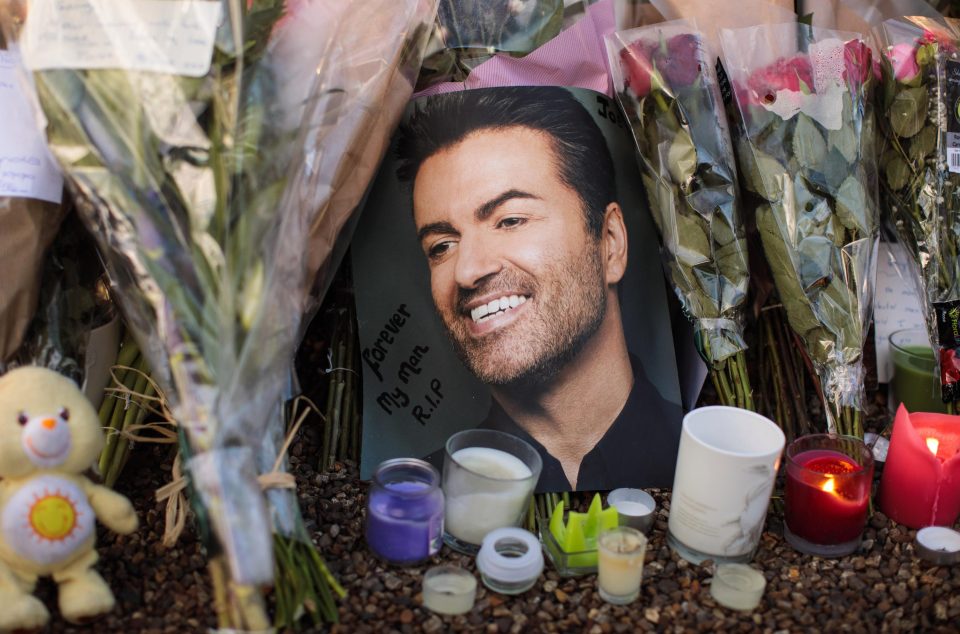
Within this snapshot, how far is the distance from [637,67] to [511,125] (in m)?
0.28

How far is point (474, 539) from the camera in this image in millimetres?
1491

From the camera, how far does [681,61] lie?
1751 millimetres

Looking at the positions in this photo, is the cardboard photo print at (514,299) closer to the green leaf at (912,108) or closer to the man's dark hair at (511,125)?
the man's dark hair at (511,125)

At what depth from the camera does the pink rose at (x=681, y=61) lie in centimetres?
175

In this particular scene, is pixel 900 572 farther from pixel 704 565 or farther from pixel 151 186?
pixel 151 186

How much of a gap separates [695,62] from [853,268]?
1.66 ft

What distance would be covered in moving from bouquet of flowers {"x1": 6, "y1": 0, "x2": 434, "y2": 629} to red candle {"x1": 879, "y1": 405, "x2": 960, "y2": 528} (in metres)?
1.03

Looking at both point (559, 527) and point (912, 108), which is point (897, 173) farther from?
point (559, 527)

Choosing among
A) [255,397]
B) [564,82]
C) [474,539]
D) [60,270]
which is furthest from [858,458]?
[60,270]

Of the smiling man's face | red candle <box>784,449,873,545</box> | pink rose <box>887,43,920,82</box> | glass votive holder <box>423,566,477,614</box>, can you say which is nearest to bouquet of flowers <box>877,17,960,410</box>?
pink rose <box>887,43,920,82</box>

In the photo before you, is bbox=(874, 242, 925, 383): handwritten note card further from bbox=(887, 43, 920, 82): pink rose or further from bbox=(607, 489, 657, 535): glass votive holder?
bbox=(607, 489, 657, 535): glass votive holder

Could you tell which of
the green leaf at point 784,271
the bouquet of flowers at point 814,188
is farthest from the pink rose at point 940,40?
the green leaf at point 784,271

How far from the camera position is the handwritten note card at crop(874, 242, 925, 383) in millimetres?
2051

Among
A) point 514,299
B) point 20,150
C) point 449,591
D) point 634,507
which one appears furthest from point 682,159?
point 20,150
